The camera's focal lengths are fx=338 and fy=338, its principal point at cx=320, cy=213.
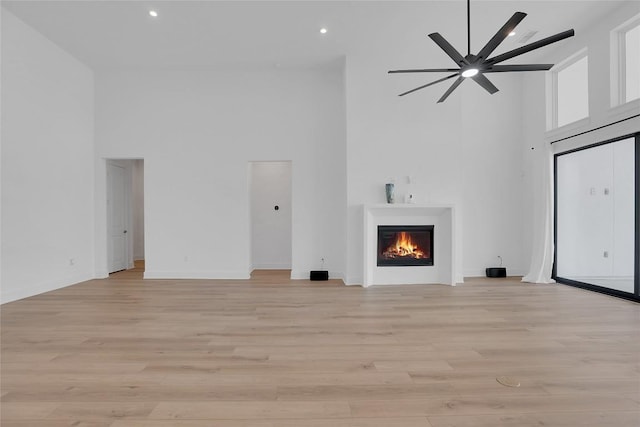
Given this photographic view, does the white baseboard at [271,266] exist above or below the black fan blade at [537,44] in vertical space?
below

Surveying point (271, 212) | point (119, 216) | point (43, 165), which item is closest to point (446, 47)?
point (271, 212)

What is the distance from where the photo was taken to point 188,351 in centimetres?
264

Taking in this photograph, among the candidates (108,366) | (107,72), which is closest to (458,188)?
(108,366)

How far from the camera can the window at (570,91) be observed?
5196 mm

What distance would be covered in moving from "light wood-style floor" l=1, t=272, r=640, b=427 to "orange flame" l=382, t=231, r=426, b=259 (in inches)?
48.3

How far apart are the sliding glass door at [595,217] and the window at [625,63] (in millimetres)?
721

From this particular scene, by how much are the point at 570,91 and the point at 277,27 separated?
15.5 ft

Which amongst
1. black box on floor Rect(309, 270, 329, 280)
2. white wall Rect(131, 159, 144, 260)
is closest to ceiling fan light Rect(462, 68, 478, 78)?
black box on floor Rect(309, 270, 329, 280)

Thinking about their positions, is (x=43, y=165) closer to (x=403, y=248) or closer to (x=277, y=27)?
(x=277, y=27)

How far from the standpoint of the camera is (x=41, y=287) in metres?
4.84

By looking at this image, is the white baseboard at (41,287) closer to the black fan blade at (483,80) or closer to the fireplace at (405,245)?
the fireplace at (405,245)

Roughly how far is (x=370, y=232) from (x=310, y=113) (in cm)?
243

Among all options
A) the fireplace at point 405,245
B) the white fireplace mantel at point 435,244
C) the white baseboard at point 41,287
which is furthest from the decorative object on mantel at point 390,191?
the white baseboard at point 41,287

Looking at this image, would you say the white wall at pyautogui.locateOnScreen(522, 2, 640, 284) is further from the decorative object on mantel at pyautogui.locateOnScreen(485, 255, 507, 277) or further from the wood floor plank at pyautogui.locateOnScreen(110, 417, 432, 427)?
the wood floor plank at pyautogui.locateOnScreen(110, 417, 432, 427)
